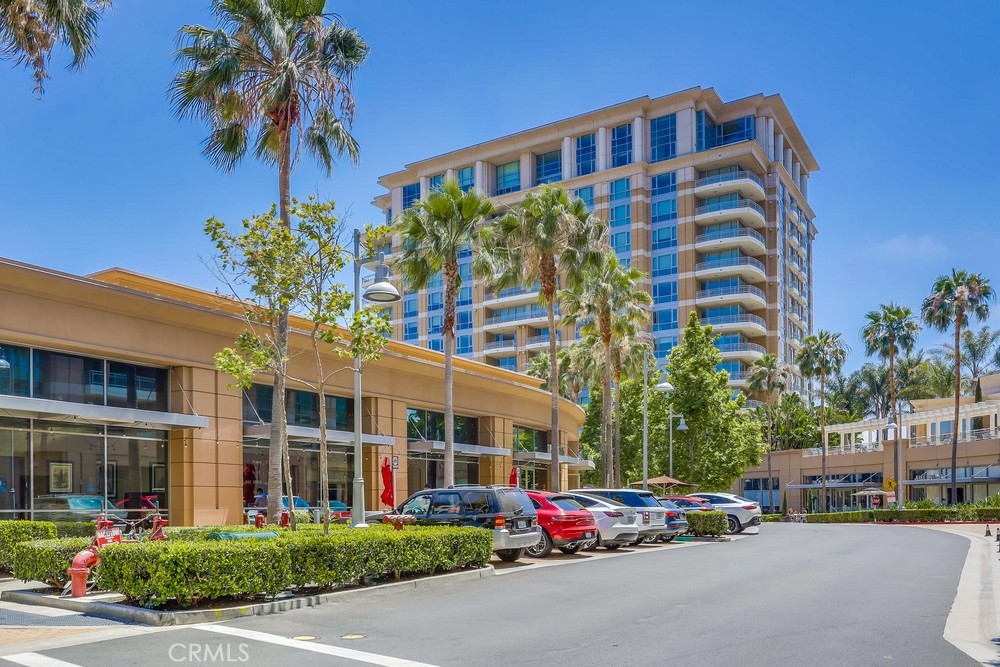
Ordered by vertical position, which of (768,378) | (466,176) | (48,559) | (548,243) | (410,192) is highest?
(466,176)

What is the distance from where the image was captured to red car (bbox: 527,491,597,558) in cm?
2136

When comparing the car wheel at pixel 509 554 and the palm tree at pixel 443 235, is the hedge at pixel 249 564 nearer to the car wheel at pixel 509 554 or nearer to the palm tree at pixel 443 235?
the car wheel at pixel 509 554

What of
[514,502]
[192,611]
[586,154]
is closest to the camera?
[192,611]

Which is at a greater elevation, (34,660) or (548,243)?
(548,243)

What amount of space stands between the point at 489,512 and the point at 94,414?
372 inches

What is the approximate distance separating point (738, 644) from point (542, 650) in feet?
7.00

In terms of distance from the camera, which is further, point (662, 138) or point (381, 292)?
point (662, 138)

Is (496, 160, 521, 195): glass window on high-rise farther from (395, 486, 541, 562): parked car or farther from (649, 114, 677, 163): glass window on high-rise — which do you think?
(395, 486, 541, 562): parked car

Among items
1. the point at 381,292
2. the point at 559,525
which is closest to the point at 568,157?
the point at 559,525

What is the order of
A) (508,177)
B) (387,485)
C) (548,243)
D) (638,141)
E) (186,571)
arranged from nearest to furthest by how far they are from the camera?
(186,571) → (387,485) → (548,243) → (638,141) → (508,177)

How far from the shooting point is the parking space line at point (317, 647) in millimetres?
8898

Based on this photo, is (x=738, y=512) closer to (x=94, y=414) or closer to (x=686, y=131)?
(x=94, y=414)

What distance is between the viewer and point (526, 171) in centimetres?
9712

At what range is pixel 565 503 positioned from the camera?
22.5 m
